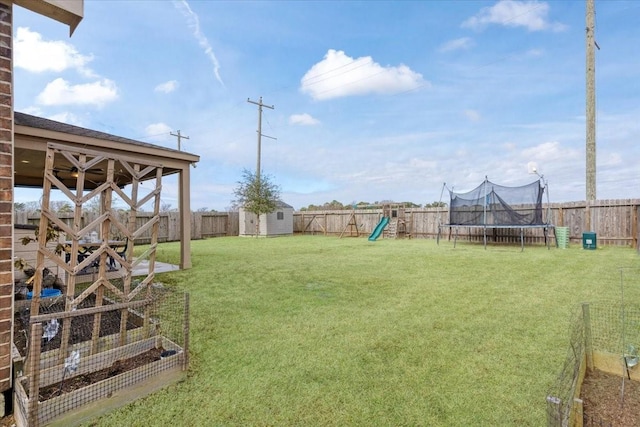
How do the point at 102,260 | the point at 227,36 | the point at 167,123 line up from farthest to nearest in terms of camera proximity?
the point at 167,123, the point at 227,36, the point at 102,260

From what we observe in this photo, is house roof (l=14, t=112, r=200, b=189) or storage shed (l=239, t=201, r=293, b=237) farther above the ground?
house roof (l=14, t=112, r=200, b=189)

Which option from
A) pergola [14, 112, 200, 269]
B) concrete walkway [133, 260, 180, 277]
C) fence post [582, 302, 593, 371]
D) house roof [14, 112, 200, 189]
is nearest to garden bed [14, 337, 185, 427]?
pergola [14, 112, 200, 269]

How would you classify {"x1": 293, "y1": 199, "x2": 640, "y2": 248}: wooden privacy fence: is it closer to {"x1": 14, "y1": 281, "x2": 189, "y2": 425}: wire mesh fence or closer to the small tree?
the small tree

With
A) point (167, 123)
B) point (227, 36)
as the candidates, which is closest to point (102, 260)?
point (227, 36)

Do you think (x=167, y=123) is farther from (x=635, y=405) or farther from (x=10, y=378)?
(x=635, y=405)

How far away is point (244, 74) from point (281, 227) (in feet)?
26.5

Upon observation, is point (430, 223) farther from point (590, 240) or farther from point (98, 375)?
point (98, 375)

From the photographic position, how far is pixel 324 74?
55.1 feet

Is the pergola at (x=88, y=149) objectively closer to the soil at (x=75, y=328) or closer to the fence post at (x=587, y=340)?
the soil at (x=75, y=328)

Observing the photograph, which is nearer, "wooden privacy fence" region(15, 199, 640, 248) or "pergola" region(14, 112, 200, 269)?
"pergola" region(14, 112, 200, 269)

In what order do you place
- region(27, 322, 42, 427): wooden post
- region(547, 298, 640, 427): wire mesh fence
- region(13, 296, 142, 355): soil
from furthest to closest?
1. region(13, 296, 142, 355): soil
2. region(27, 322, 42, 427): wooden post
3. region(547, 298, 640, 427): wire mesh fence

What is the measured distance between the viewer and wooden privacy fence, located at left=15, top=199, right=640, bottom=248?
356 inches

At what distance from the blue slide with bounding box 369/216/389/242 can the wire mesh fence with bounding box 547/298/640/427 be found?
9.58m

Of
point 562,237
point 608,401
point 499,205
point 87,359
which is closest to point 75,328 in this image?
point 87,359
